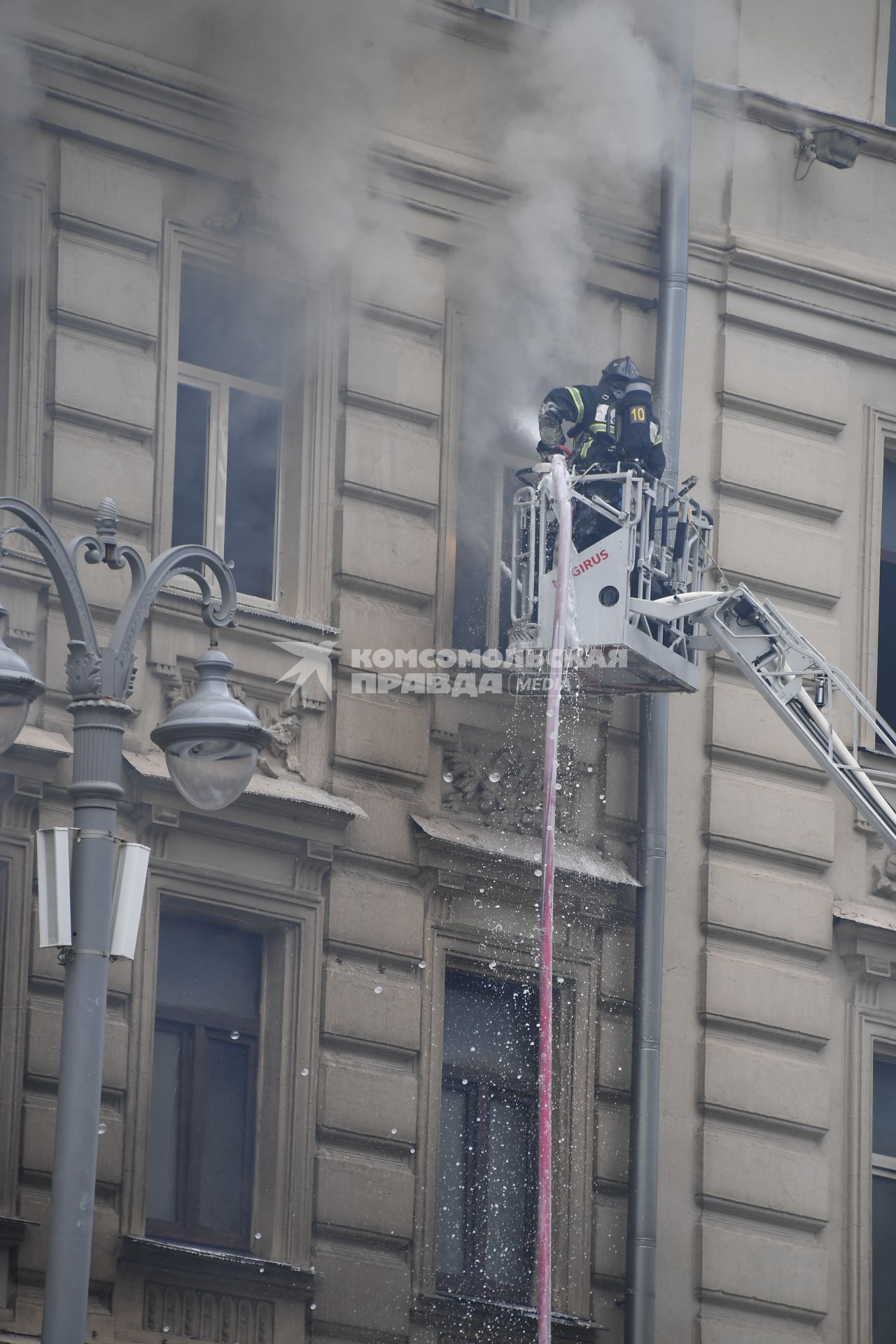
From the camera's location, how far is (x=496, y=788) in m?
16.5

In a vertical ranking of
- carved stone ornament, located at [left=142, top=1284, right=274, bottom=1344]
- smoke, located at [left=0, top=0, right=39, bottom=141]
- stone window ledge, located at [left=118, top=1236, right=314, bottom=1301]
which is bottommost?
carved stone ornament, located at [left=142, top=1284, right=274, bottom=1344]

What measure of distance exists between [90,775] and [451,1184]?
5.19 m

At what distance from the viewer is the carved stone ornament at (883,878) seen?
17750 mm

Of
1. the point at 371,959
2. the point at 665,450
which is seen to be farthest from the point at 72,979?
the point at 665,450

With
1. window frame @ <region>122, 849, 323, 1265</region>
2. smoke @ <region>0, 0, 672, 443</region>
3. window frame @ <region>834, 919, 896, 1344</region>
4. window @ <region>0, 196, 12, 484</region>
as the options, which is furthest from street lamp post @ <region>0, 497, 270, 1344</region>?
window frame @ <region>834, 919, 896, 1344</region>

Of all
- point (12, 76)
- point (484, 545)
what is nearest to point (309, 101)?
point (12, 76)

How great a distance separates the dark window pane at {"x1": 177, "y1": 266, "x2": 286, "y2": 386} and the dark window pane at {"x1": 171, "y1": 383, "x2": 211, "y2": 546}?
22cm

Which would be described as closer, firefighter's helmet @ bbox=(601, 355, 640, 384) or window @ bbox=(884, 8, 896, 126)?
firefighter's helmet @ bbox=(601, 355, 640, 384)

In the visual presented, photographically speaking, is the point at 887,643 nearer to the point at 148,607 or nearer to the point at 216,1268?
the point at 216,1268

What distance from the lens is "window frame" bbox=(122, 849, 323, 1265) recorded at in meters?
14.8

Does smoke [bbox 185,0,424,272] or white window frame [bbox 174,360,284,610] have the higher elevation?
smoke [bbox 185,0,424,272]

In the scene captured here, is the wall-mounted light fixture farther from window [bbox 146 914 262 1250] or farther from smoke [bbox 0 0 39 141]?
window [bbox 146 914 262 1250]

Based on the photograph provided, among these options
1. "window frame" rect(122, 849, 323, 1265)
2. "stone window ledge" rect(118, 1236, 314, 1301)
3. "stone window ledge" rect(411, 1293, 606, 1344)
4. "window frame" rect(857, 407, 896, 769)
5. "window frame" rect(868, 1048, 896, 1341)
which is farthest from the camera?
"window frame" rect(857, 407, 896, 769)

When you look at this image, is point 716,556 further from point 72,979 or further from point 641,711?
point 72,979
